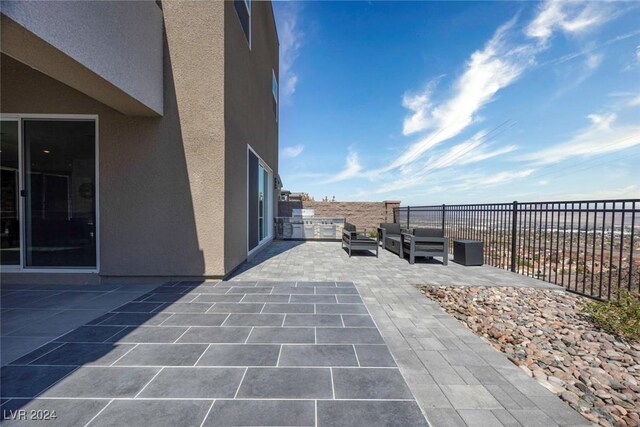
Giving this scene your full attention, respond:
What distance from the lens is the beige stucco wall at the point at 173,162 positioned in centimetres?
427

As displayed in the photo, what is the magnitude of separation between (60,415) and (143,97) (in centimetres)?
382

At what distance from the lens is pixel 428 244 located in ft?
20.3

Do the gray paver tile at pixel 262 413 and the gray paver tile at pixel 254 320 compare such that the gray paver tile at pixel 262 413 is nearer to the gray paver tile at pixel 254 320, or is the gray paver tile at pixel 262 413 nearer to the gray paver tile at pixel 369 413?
the gray paver tile at pixel 369 413

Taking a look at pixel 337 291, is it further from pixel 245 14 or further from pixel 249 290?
pixel 245 14

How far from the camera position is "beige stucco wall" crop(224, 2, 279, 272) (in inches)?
181

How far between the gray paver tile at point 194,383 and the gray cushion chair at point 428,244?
499cm

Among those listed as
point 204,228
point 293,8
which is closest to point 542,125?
point 293,8

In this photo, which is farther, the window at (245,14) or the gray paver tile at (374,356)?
the window at (245,14)

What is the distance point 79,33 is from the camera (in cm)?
268

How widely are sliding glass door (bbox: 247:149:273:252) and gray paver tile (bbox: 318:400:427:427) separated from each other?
4844 mm

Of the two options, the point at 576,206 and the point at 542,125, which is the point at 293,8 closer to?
the point at 576,206

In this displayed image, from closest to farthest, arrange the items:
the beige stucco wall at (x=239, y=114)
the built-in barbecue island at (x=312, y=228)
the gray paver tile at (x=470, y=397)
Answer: the gray paver tile at (x=470, y=397) → the beige stucco wall at (x=239, y=114) → the built-in barbecue island at (x=312, y=228)

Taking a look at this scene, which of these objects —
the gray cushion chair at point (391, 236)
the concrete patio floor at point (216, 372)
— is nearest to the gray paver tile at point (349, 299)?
the concrete patio floor at point (216, 372)

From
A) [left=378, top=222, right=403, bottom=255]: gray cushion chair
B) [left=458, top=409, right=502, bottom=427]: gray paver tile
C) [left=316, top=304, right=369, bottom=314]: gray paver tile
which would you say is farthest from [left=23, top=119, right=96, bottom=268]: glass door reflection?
[left=378, top=222, right=403, bottom=255]: gray cushion chair
